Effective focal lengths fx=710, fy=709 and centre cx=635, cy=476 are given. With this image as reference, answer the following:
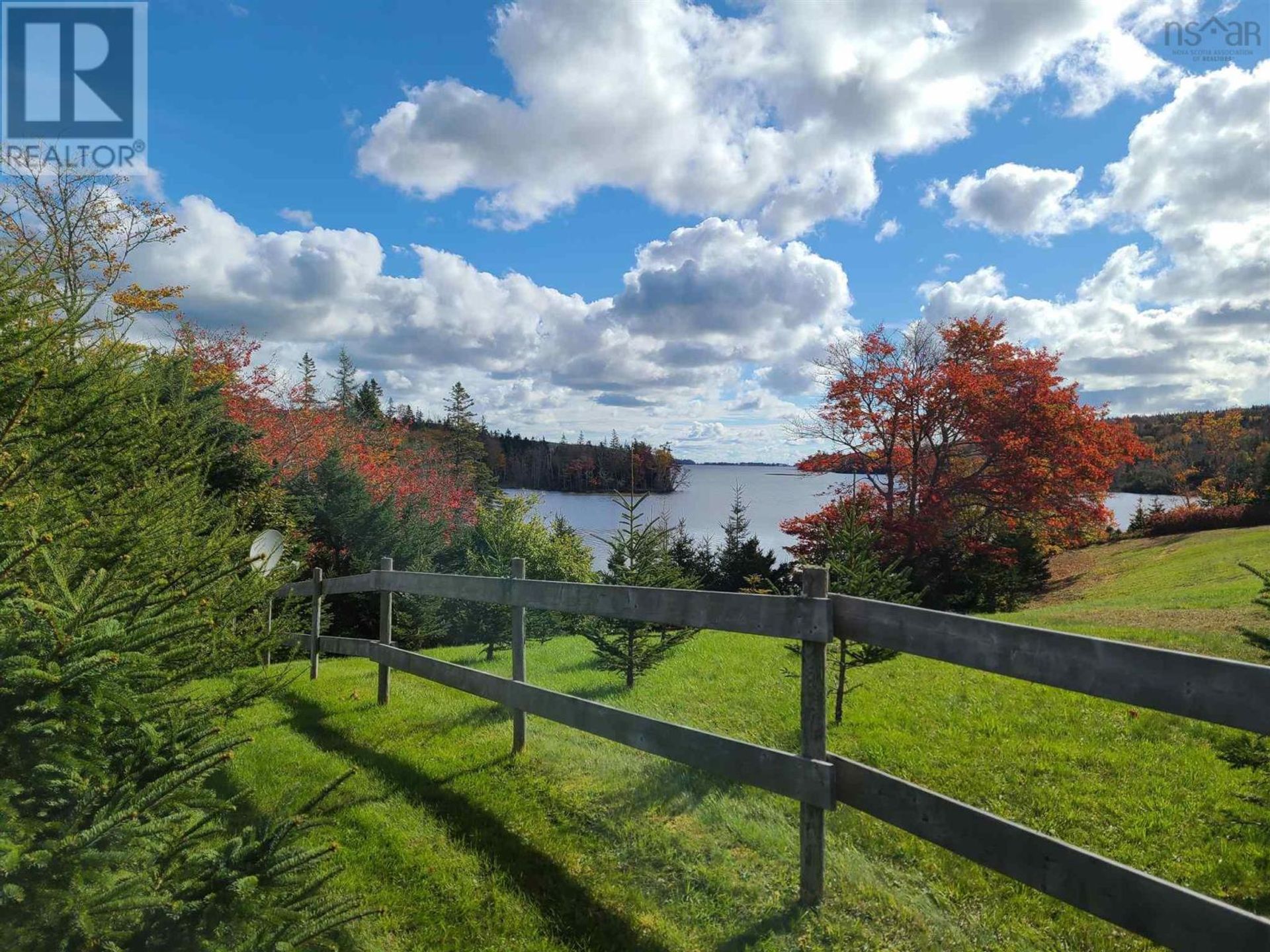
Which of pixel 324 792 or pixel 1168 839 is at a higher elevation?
pixel 324 792

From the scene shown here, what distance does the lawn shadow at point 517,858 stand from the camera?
3141 millimetres

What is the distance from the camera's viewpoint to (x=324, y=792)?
2307mm

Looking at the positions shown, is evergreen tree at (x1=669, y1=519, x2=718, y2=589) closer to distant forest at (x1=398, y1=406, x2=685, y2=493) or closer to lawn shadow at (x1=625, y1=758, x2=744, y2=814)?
lawn shadow at (x1=625, y1=758, x2=744, y2=814)

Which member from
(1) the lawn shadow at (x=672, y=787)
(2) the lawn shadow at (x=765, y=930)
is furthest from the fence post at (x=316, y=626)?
(2) the lawn shadow at (x=765, y=930)

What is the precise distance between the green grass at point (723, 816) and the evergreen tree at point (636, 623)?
791 mm

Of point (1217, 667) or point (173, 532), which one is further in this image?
point (173, 532)

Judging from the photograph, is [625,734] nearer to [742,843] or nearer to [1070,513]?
[742,843]

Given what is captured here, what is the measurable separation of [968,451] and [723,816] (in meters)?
19.8

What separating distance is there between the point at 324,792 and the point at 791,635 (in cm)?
202

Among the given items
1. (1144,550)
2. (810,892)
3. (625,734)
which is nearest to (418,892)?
(625,734)

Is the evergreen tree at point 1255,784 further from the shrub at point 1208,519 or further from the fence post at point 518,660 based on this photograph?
the shrub at point 1208,519

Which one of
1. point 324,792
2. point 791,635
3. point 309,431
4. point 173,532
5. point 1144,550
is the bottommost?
point 1144,550

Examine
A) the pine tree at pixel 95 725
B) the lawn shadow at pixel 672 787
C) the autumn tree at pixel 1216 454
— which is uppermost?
the autumn tree at pixel 1216 454

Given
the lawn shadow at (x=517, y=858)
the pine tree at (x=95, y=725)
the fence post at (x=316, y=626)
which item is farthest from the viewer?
the fence post at (x=316, y=626)
